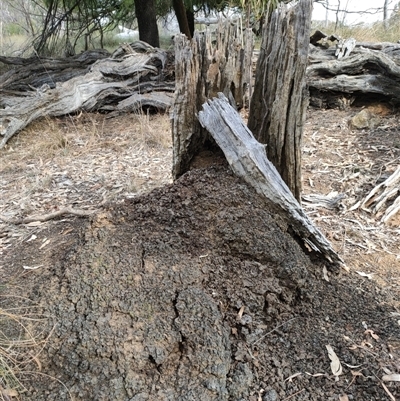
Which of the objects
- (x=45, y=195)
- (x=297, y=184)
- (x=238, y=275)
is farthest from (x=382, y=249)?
(x=45, y=195)

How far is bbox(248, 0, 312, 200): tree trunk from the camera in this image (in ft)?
7.14

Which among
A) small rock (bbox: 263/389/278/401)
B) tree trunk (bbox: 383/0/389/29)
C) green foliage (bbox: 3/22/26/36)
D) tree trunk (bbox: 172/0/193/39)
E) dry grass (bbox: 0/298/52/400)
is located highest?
tree trunk (bbox: 172/0/193/39)

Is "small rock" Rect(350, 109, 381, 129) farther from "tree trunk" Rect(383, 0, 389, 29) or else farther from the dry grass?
"tree trunk" Rect(383, 0, 389, 29)

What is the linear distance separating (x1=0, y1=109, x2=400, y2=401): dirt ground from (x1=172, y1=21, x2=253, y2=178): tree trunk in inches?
11.2

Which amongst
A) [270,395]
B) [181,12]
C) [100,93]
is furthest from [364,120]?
[270,395]

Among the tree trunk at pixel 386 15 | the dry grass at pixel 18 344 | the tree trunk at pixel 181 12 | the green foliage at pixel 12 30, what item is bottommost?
the green foliage at pixel 12 30

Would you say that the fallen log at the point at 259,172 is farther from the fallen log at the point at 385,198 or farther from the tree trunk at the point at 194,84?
the fallen log at the point at 385,198

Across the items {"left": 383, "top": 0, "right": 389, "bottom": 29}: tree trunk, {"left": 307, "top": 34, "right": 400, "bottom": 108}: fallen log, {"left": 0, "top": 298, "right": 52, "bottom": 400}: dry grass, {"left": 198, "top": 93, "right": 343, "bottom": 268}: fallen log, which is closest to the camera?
{"left": 0, "top": 298, "right": 52, "bottom": 400}: dry grass

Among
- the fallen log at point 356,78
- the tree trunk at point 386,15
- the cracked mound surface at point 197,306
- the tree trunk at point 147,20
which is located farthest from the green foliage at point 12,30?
the cracked mound surface at point 197,306

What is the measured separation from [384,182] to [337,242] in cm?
93

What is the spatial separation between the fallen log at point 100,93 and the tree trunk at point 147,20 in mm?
1012

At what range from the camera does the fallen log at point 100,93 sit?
548cm

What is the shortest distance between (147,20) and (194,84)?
549cm

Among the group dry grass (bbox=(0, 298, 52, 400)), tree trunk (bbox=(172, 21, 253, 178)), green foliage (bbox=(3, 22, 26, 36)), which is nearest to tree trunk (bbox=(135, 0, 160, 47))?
tree trunk (bbox=(172, 21, 253, 178))
